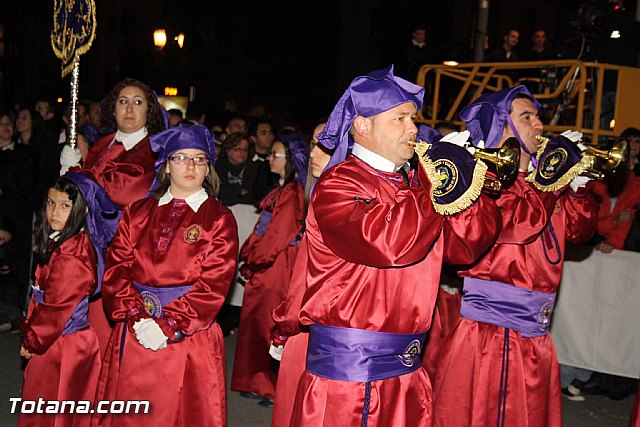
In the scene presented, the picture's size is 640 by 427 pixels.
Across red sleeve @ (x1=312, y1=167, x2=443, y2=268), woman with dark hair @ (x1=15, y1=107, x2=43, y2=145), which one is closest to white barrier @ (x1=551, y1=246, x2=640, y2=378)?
red sleeve @ (x1=312, y1=167, x2=443, y2=268)

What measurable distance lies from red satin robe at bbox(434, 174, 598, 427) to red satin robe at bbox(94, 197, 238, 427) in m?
1.32

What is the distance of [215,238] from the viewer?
4.63m

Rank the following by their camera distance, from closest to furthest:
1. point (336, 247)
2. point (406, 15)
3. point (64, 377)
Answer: point (336, 247) < point (64, 377) < point (406, 15)

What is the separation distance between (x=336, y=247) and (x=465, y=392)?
1.75 m

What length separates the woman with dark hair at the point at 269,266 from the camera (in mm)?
6926

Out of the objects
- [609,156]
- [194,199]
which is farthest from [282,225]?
[609,156]

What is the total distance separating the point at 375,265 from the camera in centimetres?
326

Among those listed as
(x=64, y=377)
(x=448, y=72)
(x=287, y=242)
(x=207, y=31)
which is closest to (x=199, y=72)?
(x=207, y=31)

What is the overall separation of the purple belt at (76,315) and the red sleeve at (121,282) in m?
0.40

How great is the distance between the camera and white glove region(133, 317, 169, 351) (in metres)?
4.41

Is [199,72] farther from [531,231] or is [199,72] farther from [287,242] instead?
[531,231]

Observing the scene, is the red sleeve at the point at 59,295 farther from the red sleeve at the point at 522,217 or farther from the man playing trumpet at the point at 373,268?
the red sleeve at the point at 522,217

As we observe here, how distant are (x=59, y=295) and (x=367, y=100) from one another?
241cm

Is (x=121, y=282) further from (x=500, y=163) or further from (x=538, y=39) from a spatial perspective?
(x=538, y=39)
